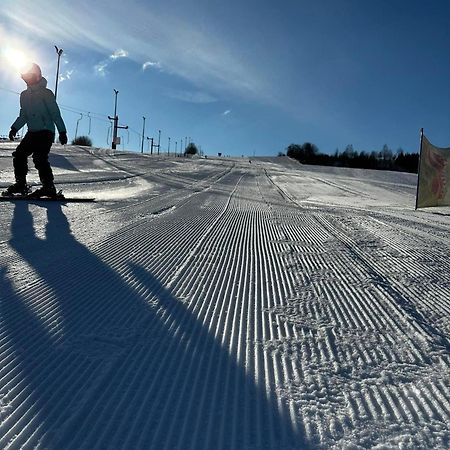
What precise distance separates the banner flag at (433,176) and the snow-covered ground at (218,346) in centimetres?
642

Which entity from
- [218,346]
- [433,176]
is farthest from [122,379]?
[433,176]

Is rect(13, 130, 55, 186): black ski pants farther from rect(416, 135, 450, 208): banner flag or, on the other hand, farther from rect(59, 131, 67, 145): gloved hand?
rect(416, 135, 450, 208): banner flag

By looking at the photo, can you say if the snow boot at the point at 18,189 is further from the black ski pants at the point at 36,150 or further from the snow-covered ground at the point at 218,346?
the snow-covered ground at the point at 218,346

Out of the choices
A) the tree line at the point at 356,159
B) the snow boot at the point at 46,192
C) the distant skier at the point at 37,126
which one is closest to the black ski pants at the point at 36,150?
the distant skier at the point at 37,126

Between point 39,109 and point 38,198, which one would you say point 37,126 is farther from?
point 38,198

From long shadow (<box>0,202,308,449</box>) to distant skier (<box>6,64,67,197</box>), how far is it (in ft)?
16.2

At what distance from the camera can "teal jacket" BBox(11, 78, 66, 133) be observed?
23.3ft

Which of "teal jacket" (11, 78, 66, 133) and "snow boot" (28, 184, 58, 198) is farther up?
"teal jacket" (11, 78, 66, 133)

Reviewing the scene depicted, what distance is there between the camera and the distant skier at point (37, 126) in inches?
279

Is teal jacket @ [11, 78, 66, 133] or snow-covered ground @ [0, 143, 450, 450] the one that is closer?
snow-covered ground @ [0, 143, 450, 450]

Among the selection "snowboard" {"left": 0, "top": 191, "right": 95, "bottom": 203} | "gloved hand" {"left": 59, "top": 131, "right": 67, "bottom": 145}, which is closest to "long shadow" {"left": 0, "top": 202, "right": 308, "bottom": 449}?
"snowboard" {"left": 0, "top": 191, "right": 95, "bottom": 203}

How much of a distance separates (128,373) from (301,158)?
95051 mm

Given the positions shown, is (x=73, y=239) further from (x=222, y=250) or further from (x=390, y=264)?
(x=390, y=264)

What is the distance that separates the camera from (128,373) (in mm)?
1729
